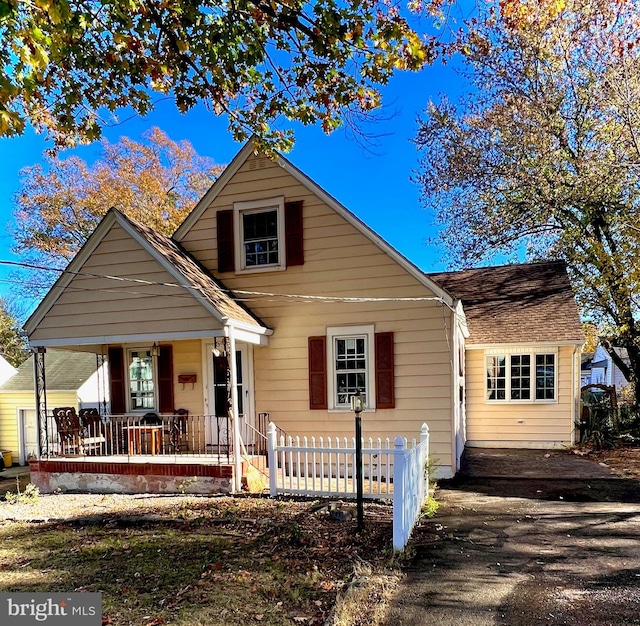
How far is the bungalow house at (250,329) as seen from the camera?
8734 mm

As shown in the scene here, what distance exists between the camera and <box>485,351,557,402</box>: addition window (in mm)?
12109

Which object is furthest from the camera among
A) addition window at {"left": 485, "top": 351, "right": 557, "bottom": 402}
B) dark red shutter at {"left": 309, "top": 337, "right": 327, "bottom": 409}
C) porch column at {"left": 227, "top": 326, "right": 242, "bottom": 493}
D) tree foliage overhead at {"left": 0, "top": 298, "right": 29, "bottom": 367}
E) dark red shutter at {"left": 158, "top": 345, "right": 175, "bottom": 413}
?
tree foliage overhead at {"left": 0, "top": 298, "right": 29, "bottom": 367}

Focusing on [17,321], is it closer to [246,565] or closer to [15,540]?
[15,540]

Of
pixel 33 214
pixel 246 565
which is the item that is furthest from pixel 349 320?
pixel 33 214

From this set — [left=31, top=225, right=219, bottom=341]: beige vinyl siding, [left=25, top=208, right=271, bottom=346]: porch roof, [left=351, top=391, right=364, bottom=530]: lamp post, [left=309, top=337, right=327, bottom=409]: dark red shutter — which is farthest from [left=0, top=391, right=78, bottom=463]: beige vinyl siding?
[left=351, top=391, right=364, bottom=530]: lamp post

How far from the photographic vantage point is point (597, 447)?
39.2 feet

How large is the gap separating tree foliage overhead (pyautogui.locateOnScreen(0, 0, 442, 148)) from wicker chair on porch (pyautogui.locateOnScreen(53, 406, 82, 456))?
5.55 metres

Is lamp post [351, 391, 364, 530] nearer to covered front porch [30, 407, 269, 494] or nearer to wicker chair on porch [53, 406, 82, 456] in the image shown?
covered front porch [30, 407, 269, 494]

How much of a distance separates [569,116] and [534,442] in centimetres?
1004

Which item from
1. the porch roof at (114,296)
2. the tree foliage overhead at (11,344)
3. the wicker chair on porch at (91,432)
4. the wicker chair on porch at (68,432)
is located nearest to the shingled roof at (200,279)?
the porch roof at (114,296)

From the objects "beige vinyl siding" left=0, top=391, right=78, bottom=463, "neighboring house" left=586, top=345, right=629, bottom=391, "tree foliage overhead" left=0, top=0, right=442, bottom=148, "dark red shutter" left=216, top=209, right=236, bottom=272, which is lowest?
"neighboring house" left=586, top=345, right=629, bottom=391

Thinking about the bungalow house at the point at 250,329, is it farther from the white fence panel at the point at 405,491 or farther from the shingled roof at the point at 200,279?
the white fence panel at the point at 405,491

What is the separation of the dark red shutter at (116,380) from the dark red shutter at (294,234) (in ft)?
15.7

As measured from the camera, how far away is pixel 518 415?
40.4 ft
